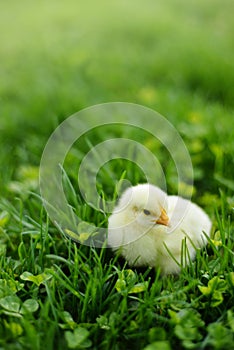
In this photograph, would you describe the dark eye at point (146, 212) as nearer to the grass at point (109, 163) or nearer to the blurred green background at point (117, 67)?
the grass at point (109, 163)

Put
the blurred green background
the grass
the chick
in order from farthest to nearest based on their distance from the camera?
the blurred green background, the chick, the grass

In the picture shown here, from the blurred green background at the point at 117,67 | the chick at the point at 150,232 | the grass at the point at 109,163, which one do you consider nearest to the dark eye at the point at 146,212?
the chick at the point at 150,232

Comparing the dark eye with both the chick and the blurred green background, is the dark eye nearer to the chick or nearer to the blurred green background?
the chick

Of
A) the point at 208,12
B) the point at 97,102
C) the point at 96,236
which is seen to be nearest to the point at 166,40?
the point at 208,12

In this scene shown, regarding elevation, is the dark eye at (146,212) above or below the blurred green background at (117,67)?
below

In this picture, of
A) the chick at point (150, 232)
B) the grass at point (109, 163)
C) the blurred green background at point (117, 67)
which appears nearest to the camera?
the grass at point (109, 163)

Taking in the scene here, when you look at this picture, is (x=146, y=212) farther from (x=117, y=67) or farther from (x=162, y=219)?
(x=117, y=67)

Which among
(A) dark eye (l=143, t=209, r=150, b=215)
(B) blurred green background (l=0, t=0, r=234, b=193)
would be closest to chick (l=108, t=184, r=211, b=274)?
(A) dark eye (l=143, t=209, r=150, b=215)
